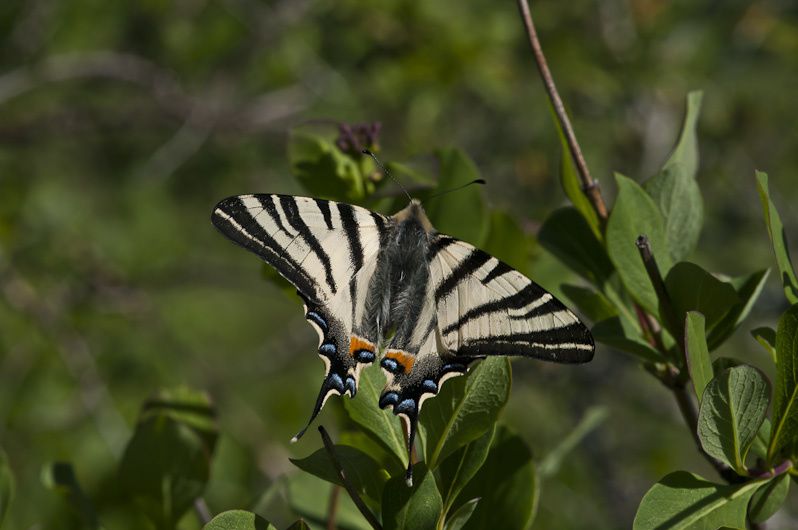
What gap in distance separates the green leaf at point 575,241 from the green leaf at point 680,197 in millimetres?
93

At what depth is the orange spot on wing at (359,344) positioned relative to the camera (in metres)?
1.44

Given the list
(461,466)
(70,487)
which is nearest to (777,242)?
(461,466)

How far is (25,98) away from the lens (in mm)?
3943

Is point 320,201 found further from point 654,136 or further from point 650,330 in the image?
point 654,136

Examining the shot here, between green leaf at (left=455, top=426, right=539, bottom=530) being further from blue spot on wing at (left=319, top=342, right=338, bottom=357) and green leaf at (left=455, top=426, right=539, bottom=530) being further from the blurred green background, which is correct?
the blurred green background

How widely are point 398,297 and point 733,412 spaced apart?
31.9 inches

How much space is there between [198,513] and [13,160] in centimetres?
298

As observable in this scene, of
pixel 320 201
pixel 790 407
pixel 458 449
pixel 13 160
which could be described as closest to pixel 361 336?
pixel 320 201

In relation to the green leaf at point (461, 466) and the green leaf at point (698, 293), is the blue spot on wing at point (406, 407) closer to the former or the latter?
the green leaf at point (461, 466)

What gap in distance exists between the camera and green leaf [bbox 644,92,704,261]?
111cm

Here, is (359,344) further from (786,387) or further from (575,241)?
(786,387)

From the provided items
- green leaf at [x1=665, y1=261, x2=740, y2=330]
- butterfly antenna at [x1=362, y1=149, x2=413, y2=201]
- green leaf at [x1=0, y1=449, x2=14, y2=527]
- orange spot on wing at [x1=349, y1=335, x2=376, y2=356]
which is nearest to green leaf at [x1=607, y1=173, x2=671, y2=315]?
green leaf at [x1=665, y1=261, x2=740, y2=330]

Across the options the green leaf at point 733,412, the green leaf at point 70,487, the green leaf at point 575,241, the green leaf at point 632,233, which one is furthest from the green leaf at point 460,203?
the green leaf at point 70,487

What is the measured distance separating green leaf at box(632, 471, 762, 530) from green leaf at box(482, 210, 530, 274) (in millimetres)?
483
